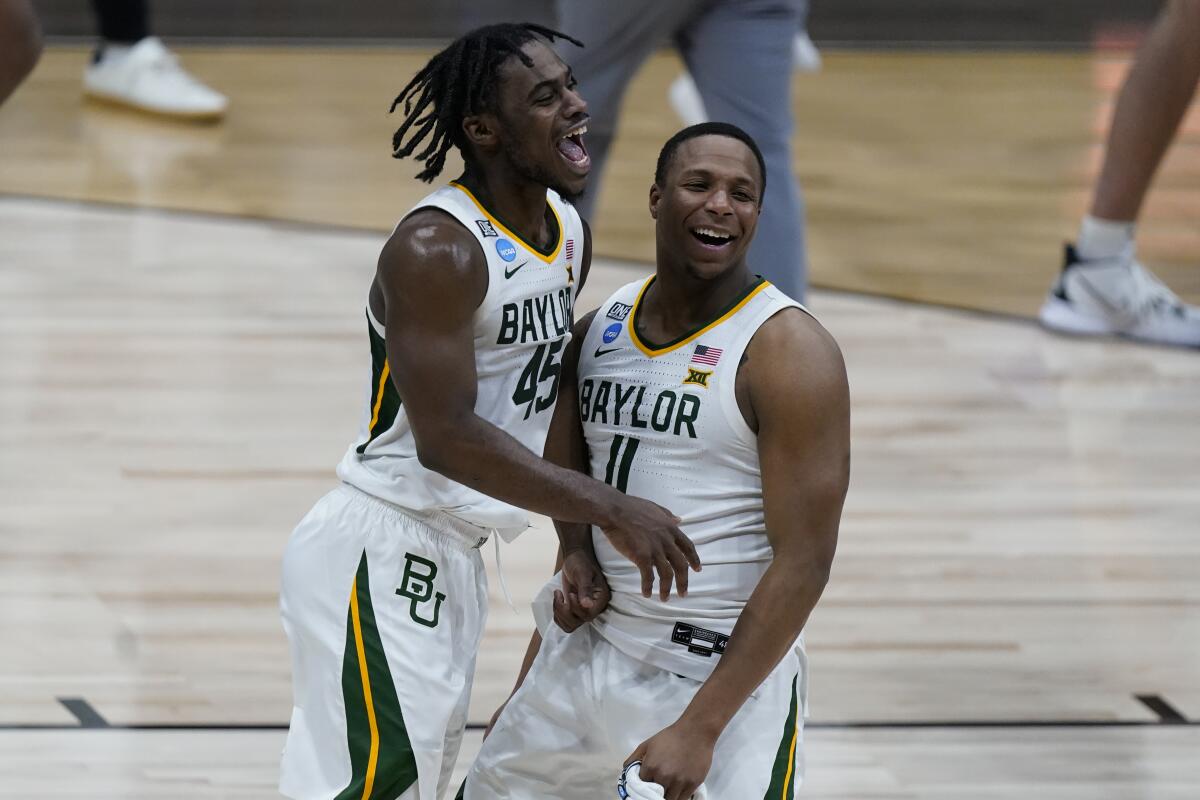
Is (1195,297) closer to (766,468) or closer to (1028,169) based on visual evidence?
(1028,169)

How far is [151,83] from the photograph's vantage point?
7098 millimetres

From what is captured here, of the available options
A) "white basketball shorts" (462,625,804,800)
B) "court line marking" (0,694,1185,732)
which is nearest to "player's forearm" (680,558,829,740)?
"white basketball shorts" (462,625,804,800)

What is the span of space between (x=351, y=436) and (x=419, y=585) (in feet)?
6.36

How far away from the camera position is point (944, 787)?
283 cm

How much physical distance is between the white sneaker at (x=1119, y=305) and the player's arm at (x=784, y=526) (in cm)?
299

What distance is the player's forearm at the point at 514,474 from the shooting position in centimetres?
213

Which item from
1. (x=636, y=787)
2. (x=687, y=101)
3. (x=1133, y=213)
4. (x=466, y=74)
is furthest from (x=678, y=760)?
(x=687, y=101)

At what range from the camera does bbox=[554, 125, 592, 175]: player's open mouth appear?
7.33 feet

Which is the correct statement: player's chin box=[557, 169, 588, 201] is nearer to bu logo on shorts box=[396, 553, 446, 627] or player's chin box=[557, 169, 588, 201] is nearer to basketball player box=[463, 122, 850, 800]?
basketball player box=[463, 122, 850, 800]

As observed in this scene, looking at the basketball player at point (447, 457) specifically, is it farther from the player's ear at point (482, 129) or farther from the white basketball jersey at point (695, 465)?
the white basketball jersey at point (695, 465)

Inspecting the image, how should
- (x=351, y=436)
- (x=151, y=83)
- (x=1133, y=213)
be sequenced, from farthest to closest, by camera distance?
(x=151, y=83) → (x=1133, y=213) → (x=351, y=436)

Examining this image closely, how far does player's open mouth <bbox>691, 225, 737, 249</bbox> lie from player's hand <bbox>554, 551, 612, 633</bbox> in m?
0.44

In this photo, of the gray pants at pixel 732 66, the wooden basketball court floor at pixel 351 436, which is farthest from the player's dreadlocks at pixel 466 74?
the gray pants at pixel 732 66

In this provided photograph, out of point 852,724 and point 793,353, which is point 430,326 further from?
point 852,724
